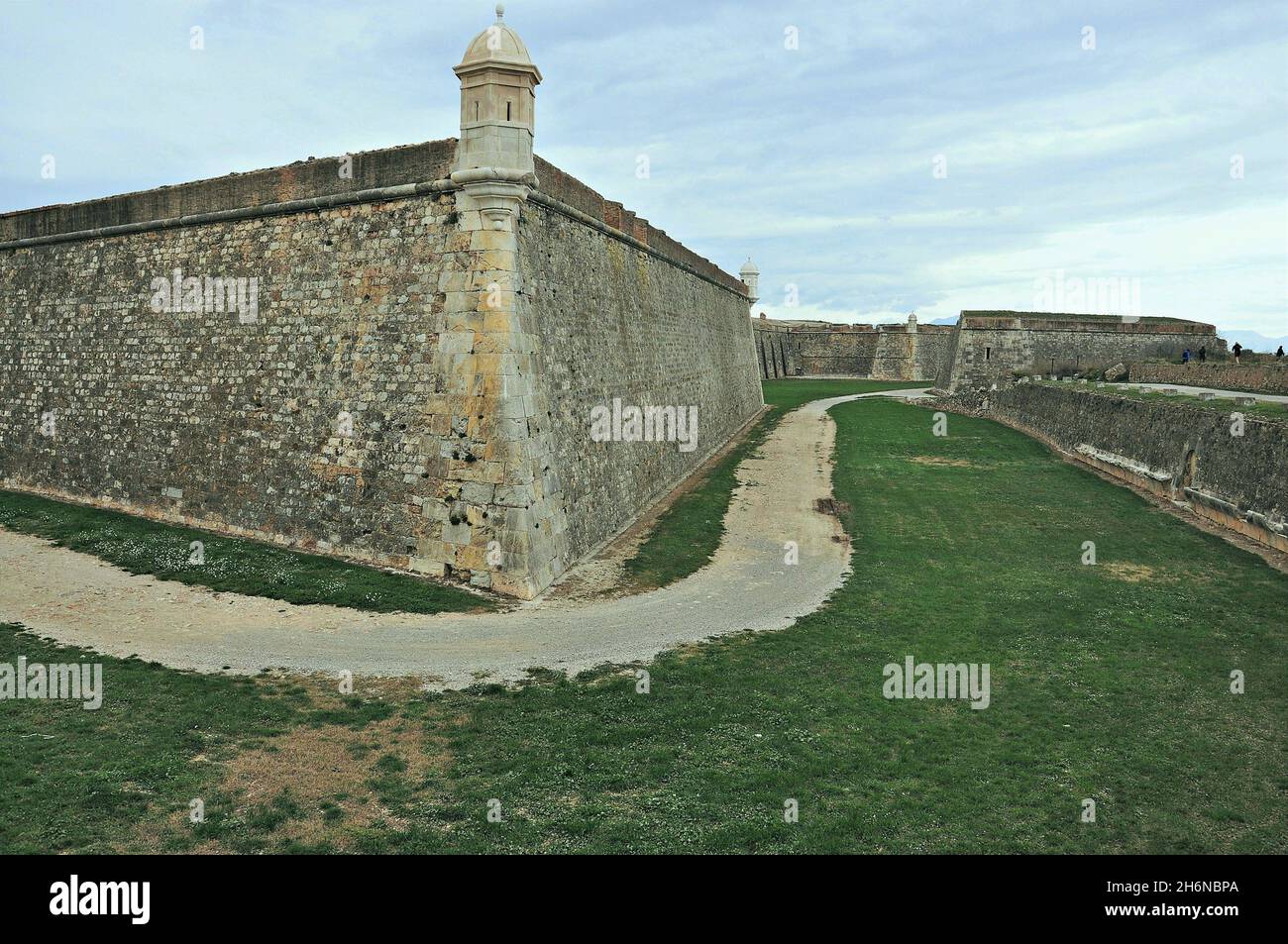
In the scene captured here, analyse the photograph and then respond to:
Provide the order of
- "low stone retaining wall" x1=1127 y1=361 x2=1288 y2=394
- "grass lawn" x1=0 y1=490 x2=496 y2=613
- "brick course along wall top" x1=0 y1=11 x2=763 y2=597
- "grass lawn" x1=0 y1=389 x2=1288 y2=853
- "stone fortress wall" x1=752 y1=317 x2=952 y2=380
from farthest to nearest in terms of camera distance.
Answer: "stone fortress wall" x1=752 y1=317 x2=952 y2=380 → "low stone retaining wall" x1=1127 y1=361 x2=1288 y2=394 → "brick course along wall top" x1=0 y1=11 x2=763 y2=597 → "grass lawn" x1=0 y1=490 x2=496 y2=613 → "grass lawn" x1=0 y1=389 x2=1288 y2=853

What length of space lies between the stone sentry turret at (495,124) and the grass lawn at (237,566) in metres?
6.84

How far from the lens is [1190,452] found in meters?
22.0

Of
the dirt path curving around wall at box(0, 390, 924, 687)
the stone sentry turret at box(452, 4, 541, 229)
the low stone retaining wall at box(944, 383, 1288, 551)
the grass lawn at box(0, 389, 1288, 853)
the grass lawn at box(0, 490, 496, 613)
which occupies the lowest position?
the grass lawn at box(0, 389, 1288, 853)

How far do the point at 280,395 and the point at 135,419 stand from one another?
5.68 m

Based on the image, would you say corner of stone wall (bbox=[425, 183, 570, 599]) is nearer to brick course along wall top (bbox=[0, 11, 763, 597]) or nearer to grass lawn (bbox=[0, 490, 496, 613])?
brick course along wall top (bbox=[0, 11, 763, 597])

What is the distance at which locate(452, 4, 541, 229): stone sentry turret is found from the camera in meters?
14.2

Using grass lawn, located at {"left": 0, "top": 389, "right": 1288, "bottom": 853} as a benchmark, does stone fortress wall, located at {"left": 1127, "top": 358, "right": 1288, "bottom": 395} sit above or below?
above

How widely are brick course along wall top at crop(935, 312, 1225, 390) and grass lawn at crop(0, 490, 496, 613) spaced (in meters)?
46.3

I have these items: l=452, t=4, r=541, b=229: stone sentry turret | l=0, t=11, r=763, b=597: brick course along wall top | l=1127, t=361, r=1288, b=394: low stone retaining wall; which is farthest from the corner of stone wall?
l=1127, t=361, r=1288, b=394: low stone retaining wall

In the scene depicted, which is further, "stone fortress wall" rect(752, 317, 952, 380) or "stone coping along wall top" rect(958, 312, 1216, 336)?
"stone fortress wall" rect(752, 317, 952, 380)

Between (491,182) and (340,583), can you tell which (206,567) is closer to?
(340,583)

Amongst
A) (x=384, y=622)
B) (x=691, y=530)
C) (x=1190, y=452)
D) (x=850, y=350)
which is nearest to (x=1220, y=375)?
(x=1190, y=452)

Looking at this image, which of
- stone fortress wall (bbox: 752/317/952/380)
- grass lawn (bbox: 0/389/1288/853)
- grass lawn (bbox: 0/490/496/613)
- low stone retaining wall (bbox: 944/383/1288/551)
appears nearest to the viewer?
grass lawn (bbox: 0/389/1288/853)

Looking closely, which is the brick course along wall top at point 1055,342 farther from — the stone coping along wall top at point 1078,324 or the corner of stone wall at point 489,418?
the corner of stone wall at point 489,418
